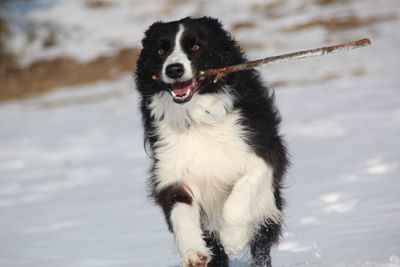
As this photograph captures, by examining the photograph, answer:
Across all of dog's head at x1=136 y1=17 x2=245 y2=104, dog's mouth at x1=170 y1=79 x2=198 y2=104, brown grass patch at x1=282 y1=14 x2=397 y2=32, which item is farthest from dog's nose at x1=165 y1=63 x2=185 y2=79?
brown grass patch at x1=282 y1=14 x2=397 y2=32

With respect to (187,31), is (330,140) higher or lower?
lower

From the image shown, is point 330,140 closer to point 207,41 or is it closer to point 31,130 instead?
point 207,41

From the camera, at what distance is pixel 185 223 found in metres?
4.57

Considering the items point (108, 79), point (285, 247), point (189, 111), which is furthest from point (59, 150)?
point (108, 79)

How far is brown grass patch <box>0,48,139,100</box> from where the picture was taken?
23.1m

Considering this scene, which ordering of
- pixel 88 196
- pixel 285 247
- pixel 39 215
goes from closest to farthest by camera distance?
pixel 285 247 → pixel 39 215 → pixel 88 196

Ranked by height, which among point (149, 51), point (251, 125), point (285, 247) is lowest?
point (285, 247)

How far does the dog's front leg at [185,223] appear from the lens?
4309mm

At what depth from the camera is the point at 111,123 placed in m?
14.7

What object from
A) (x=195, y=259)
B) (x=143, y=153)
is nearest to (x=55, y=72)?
(x=143, y=153)

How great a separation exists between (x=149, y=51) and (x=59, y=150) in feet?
25.8

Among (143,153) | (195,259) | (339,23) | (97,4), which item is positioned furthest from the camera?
(97,4)

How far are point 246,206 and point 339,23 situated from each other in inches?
852

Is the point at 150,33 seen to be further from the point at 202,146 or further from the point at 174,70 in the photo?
the point at 202,146
